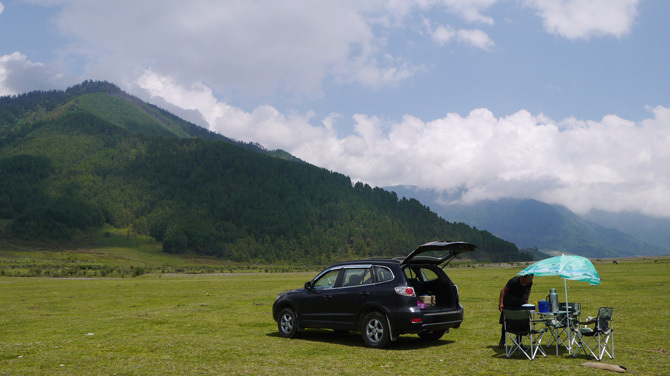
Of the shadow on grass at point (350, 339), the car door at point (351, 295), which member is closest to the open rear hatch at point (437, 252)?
the car door at point (351, 295)

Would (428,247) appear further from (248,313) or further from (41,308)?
(41,308)

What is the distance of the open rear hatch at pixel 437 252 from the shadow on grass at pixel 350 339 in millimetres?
2534

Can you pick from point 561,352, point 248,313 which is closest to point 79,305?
point 248,313

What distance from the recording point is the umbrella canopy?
12488mm

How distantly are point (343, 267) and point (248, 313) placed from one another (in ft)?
35.9

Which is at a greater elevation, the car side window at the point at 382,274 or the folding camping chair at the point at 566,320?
the car side window at the point at 382,274

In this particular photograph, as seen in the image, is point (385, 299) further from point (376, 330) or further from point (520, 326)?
point (520, 326)

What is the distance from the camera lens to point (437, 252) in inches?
595

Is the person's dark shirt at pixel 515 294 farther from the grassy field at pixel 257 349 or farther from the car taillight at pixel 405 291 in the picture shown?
the car taillight at pixel 405 291

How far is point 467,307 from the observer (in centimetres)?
2647

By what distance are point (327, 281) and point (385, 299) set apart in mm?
2776

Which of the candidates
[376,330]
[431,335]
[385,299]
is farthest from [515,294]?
[376,330]

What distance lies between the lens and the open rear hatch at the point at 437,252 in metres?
14.4

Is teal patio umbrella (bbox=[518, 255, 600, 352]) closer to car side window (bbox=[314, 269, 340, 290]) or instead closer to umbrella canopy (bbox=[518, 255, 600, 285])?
umbrella canopy (bbox=[518, 255, 600, 285])
